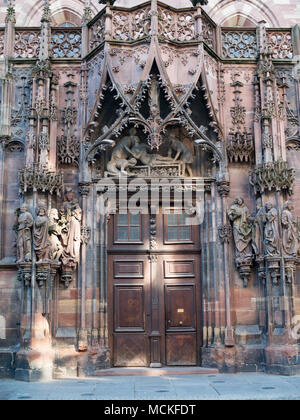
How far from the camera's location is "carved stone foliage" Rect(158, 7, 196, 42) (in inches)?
508

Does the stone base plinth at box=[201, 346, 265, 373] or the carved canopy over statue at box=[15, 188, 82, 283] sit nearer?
the carved canopy over statue at box=[15, 188, 82, 283]

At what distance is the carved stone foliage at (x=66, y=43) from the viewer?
13391 millimetres

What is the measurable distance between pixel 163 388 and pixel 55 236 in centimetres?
412

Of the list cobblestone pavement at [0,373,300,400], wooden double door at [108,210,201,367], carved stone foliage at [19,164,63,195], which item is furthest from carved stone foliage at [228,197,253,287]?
carved stone foliage at [19,164,63,195]

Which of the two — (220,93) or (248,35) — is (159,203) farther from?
(248,35)

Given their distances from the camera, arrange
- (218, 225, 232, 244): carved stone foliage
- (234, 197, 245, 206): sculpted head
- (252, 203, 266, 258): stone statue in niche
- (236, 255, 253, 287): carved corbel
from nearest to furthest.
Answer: (252, 203, 266, 258): stone statue in niche
(236, 255, 253, 287): carved corbel
(218, 225, 232, 244): carved stone foliage
(234, 197, 245, 206): sculpted head

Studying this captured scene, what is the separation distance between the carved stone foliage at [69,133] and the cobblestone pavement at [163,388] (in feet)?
16.4

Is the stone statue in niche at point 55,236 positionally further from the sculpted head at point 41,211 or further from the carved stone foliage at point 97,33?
the carved stone foliage at point 97,33

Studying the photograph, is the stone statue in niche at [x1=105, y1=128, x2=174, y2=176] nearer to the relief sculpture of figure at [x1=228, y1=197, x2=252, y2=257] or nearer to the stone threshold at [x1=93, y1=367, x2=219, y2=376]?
the relief sculpture of figure at [x1=228, y1=197, x2=252, y2=257]

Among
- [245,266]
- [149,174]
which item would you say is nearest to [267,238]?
[245,266]

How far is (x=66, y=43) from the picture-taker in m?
13.5

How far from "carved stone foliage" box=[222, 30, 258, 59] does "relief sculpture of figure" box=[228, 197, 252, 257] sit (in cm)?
377
